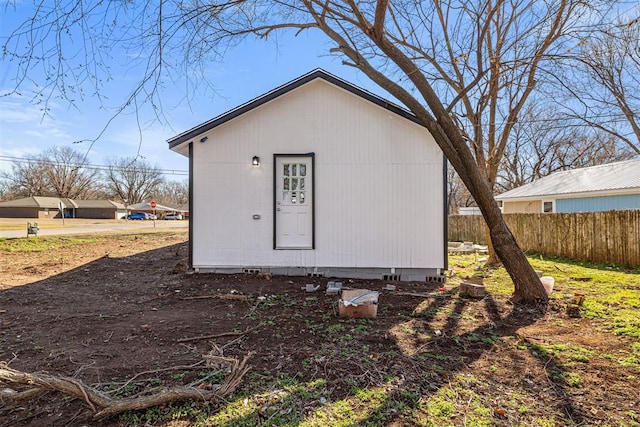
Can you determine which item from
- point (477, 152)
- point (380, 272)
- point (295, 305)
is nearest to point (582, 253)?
point (477, 152)

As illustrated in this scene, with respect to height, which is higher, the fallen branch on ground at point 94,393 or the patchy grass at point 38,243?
the patchy grass at point 38,243

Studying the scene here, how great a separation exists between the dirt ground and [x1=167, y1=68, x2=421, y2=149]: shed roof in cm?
279

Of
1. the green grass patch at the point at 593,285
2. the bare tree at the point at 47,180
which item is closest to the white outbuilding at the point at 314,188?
the green grass patch at the point at 593,285

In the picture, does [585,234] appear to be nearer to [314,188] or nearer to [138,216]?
[314,188]

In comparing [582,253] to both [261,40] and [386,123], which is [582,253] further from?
[261,40]

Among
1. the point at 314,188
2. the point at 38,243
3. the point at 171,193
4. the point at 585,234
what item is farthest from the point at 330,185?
the point at 171,193

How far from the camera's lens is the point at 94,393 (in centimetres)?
215

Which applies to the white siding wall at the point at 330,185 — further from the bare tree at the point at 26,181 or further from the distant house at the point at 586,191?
the bare tree at the point at 26,181

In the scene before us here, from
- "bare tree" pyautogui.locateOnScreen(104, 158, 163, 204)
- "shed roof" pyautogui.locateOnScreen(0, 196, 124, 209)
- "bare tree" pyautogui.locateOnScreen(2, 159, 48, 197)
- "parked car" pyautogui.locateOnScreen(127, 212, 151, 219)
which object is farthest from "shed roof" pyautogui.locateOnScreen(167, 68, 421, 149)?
"bare tree" pyautogui.locateOnScreen(2, 159, 48, 197)

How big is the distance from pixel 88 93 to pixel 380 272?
546 centimetres

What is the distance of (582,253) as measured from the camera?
10125mm

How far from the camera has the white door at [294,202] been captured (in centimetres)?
684

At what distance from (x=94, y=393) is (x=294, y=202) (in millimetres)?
4982

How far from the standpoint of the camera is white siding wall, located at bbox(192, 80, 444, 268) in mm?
6684
